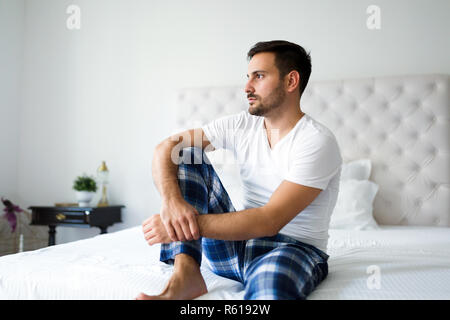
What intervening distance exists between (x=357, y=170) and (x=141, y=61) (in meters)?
1.95

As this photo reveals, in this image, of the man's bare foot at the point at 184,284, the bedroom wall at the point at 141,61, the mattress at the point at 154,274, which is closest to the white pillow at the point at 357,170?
the bedroom wall at the point at 141,61

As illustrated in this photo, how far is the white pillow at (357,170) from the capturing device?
8.20 ft

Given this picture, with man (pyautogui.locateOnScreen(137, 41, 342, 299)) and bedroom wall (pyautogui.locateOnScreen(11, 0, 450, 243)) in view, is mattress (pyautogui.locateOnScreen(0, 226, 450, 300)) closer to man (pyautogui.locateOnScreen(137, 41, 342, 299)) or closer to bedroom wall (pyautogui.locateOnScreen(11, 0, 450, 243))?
man (pyautogui.locateOnScreen(137, 41, 342, 299))

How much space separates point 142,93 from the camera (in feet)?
10.7

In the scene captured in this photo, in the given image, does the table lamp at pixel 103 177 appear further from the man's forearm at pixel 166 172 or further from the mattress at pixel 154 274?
the man's forearm at pixel 166 172

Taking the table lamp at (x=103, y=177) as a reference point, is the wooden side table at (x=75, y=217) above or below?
below

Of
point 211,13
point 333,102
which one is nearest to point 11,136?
point 211,13

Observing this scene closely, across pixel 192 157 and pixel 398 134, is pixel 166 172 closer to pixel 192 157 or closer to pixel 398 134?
pixel 192 157

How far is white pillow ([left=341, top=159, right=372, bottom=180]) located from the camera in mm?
2498

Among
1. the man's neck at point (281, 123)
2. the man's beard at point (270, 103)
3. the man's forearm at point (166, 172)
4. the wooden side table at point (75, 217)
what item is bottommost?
the wooden side table at point (75, 217)

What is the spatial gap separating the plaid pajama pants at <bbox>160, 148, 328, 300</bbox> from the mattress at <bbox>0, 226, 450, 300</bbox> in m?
0.04

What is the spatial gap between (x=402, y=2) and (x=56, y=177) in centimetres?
310

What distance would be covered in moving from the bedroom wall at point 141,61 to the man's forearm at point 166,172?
1717 millimetres

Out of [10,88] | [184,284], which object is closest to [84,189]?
[10,88]
